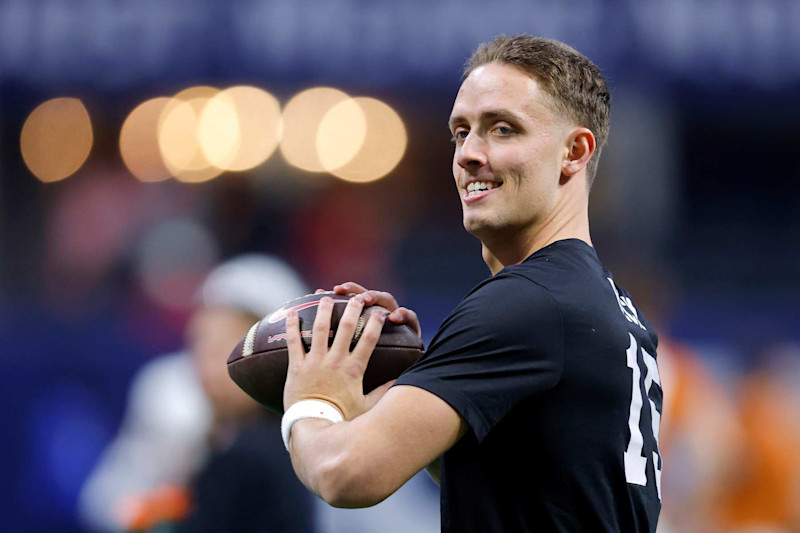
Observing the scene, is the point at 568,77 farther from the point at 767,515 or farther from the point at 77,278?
the point at 77,278

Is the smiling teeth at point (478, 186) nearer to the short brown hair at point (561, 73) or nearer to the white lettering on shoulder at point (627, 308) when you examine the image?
the short brown hair at point (561, 73)

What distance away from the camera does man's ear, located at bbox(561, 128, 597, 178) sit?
8.66ft

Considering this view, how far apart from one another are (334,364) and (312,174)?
698 centimetres

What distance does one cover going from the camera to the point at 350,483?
2.06 meters

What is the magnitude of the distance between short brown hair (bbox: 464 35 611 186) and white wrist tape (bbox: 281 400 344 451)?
95 centimetres

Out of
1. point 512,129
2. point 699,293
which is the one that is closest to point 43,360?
point 699,293

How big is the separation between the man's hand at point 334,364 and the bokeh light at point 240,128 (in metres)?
6.69

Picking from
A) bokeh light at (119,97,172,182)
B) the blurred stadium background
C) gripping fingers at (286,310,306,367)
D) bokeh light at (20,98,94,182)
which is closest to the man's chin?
gripping fingers at (286,310,306,367)

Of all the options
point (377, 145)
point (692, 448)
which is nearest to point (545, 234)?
point (692, 448)

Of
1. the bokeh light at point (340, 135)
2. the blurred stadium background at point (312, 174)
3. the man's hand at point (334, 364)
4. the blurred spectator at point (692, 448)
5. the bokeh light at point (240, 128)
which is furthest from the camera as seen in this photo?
the bokeh light at point (340, 135)

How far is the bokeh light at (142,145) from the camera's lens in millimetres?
9219

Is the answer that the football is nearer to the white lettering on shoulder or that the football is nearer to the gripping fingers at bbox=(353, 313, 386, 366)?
the gripping fingers at bbox=(353, 313, 386, 366)

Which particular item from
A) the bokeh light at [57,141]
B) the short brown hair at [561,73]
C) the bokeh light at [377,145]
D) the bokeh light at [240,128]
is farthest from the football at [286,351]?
the bokeh light at [57,141]

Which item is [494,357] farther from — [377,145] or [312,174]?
[377,145]
